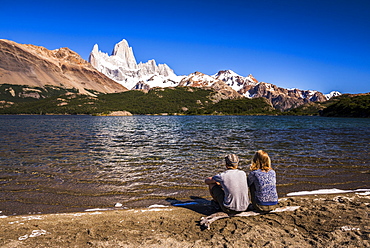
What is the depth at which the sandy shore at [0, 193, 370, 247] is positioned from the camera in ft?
24.0

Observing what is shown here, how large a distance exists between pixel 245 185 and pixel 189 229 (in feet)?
9.36

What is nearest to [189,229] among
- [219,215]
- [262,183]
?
[219,215]

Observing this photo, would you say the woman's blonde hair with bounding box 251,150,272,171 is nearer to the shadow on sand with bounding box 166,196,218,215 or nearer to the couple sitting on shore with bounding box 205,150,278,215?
the couple sitting on shore with bounding box 205,150,278,215

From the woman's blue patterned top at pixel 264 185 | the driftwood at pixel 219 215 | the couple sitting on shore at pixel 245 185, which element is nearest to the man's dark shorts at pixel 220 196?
the couple sitting on shore at pixel 245 185

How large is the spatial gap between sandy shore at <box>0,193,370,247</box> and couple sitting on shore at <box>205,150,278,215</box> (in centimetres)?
48

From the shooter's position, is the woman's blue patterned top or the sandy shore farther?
the woman's blue patterned top

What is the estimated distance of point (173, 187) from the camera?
1474cm

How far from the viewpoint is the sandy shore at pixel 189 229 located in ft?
24.0

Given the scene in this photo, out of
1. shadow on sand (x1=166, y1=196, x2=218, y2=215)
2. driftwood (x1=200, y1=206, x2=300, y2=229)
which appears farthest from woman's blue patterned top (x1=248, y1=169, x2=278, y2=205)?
shadow on sand (x1=166, y1=196, x2=218, y2=215)

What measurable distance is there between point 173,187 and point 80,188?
6075 mm

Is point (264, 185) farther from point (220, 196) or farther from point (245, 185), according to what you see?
point (220, 196)

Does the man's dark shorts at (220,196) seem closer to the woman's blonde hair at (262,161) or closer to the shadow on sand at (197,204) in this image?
the shadow on sand at (197,204)

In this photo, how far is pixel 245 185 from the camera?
359 inches

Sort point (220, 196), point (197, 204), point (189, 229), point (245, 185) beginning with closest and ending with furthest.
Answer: point (189, 229), point (245, 185), point (220, 196), point (197, 204)
